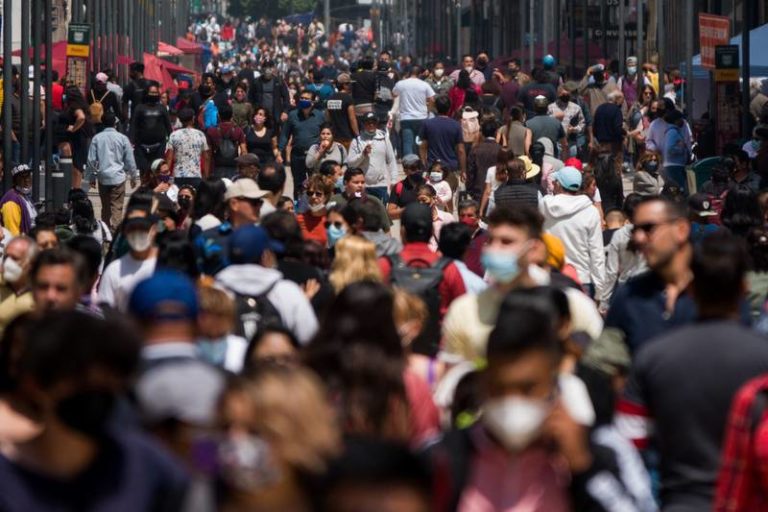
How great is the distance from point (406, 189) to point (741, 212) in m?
5.71

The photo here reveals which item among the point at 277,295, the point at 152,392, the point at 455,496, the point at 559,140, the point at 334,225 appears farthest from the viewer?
the point at 559,140

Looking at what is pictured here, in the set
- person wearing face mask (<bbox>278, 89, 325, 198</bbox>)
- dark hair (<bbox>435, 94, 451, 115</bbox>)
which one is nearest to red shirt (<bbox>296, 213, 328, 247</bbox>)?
dark hair (<bbox>435, 94, 451, 115</bbox>)

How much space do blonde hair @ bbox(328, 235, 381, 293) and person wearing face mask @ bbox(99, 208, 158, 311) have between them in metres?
1.24

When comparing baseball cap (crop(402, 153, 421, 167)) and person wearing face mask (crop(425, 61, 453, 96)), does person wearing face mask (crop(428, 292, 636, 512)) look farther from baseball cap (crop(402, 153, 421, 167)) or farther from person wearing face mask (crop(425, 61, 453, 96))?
person wearing face mask (crop(425, 61, 453, 96))

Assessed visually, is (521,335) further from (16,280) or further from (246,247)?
(16,280)

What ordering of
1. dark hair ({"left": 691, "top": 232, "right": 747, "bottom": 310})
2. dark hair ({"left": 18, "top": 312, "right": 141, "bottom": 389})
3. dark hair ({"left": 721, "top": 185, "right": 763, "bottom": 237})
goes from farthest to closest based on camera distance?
dark hair ({"left": 721, "top": 185, "right": 763, "bottom": 237}) < dark hair ({"left": 691, "top": 232, "right": 747, "bottom": 310}) < dark hair ({"left": 18, "top": 312, "right": 141, "bottom": 389})

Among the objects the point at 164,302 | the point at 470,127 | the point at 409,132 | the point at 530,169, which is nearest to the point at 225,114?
the point at 470,127

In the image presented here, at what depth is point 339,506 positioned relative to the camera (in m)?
4.29

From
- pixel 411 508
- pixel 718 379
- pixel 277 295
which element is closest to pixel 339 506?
pixel 411 508

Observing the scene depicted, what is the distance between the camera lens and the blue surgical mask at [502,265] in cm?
862

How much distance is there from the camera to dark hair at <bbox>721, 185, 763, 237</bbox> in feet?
41.8

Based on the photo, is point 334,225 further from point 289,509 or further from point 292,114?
point 292,114

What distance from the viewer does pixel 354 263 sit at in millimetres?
10016

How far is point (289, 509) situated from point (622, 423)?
2.60m
